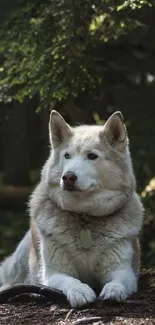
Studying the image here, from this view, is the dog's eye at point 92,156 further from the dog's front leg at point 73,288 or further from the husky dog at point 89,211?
the dog's front leg at point 73,288

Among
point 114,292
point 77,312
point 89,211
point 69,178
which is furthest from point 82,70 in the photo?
point 77,312

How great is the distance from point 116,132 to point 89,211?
0.66 metres

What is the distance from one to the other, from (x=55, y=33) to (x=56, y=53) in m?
0.25

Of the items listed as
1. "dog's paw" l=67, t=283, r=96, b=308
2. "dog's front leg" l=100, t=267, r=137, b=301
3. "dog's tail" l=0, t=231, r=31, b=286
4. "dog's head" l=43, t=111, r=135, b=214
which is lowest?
"dog's tail" l=0, t=231, r=31, b=286

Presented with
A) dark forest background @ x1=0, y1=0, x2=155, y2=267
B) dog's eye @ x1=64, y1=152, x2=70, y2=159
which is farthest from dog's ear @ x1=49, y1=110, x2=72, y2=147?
dark forest background @ x1=0, y1=0, x2=155, y2=267

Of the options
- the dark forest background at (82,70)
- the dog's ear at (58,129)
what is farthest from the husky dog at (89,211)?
the dark forest background at (82,70)

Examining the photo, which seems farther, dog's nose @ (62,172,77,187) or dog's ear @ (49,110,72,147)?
dog's ear @ (49,110,72,147)

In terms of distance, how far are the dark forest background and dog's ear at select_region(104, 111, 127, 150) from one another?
1.56 metres

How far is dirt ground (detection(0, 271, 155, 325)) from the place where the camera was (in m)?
5.28

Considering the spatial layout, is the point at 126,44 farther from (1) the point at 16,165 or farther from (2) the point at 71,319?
(2) the point at 71,319

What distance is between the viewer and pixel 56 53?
8.29 m

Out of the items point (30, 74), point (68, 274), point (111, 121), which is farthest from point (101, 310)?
point (30, 74)

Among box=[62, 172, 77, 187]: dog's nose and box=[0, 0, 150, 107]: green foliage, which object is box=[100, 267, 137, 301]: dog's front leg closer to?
box=[62, 172, 77, 187]: dog's nose

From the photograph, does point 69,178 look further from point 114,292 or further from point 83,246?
point 114,292
